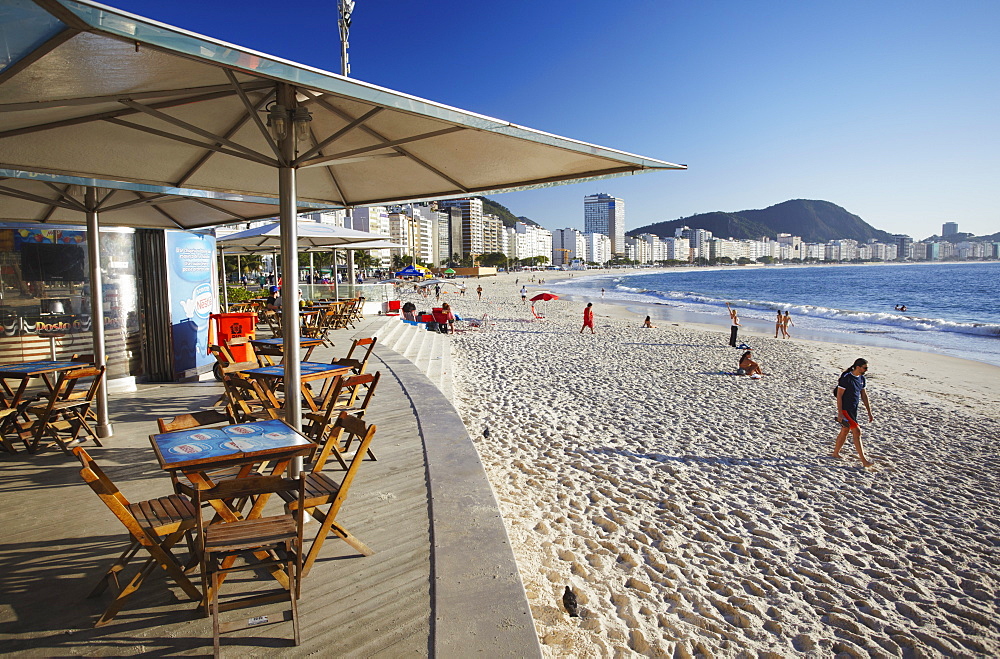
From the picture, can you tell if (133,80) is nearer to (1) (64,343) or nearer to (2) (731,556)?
(2) (731,556)

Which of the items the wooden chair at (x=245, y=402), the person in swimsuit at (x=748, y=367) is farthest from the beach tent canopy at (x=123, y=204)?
the person in swimsuit at (x=748, y=367)

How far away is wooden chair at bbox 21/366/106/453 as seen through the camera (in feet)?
15.1

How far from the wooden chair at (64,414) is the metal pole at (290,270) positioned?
2733mm

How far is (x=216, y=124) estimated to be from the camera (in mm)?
3436

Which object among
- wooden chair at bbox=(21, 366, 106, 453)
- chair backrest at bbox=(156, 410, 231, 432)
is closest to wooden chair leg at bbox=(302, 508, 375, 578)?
chair backrest at bbox=(156, 410, 231, 432)

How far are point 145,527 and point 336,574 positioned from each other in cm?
95

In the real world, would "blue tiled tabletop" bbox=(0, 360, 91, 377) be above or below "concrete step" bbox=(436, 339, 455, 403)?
above

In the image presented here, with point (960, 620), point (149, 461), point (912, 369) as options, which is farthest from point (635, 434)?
point (912, 369)

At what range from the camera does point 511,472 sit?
561 cm

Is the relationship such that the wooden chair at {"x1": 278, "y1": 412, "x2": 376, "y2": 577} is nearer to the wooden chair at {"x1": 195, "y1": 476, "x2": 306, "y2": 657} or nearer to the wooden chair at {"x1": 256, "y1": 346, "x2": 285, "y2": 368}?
the wooden chair at {"x1": 195, "y1": 476, "x2": 306, "y2": 657}

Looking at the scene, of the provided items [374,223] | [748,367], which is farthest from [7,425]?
[374,223]

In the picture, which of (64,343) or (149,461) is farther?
(64,343)

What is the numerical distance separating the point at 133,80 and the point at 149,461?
3179 millimetres

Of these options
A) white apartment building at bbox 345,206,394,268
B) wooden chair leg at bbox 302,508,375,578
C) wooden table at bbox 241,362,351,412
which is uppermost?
white apartment building at bbox 345,206,394,268
